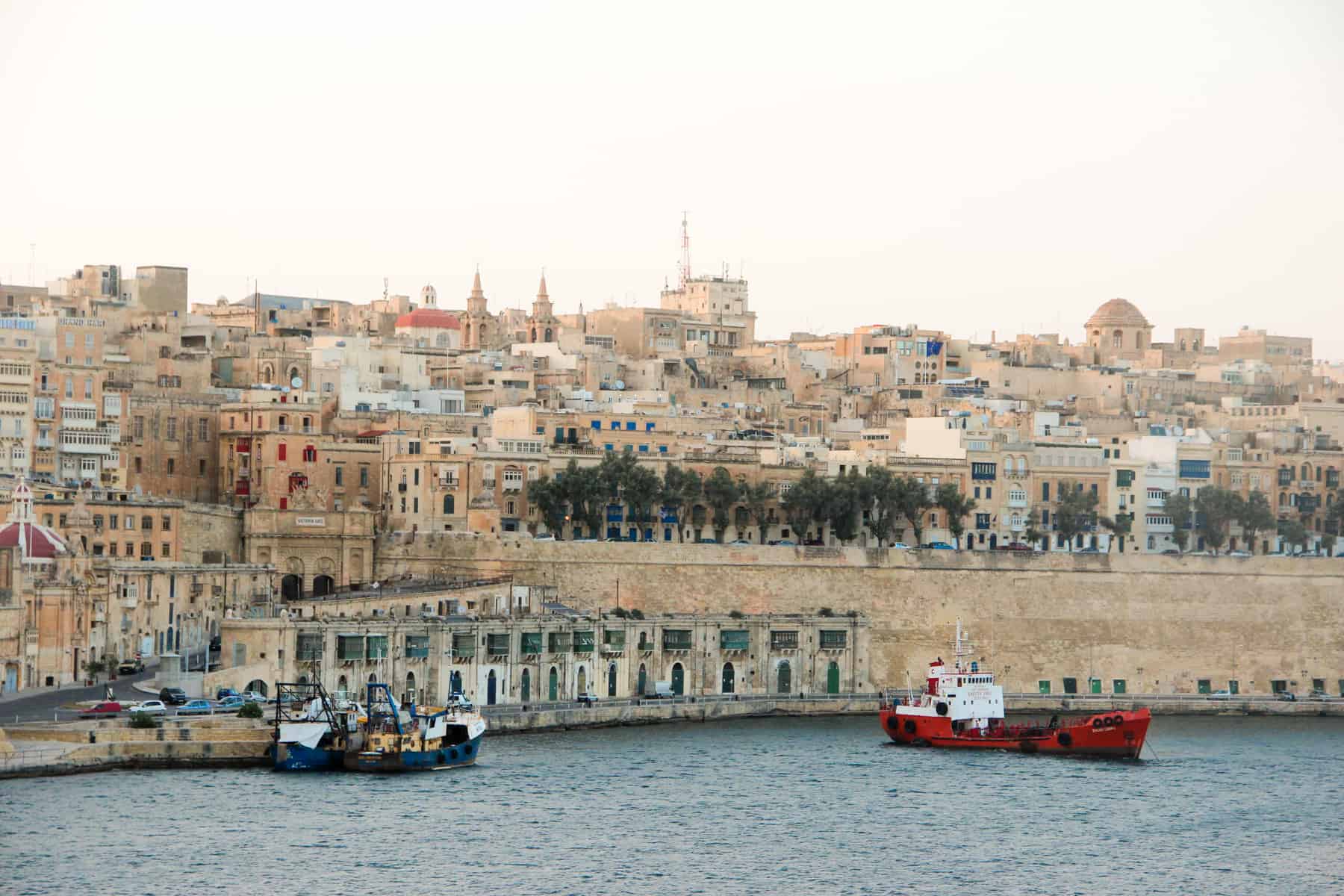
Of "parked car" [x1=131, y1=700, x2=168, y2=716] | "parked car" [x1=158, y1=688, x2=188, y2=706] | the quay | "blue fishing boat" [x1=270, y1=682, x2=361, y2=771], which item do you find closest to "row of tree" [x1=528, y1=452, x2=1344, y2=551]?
the quay

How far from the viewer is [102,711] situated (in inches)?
2253

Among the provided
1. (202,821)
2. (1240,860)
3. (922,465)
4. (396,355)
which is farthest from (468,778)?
(396,355)

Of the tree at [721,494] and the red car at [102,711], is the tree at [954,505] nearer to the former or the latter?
the tree at [721,494]

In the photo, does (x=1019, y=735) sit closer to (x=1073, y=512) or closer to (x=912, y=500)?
(x=912, y=500)

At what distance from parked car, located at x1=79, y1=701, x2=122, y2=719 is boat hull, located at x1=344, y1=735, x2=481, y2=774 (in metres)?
4.79

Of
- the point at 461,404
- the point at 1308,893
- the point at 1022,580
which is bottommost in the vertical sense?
the point at 1308,893

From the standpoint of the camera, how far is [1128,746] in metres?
66.5

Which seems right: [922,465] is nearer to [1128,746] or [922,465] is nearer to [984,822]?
[1128,746]

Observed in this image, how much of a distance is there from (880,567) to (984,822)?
78.9 ft

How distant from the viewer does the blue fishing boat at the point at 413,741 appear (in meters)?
58.6

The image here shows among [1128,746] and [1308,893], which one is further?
[1128,746]

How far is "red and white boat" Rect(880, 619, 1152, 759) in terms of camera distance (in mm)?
66625

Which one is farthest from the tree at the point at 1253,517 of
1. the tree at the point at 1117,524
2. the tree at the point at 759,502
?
the tree at the point at 759,502

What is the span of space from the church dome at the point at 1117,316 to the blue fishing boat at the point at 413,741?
247 feet
